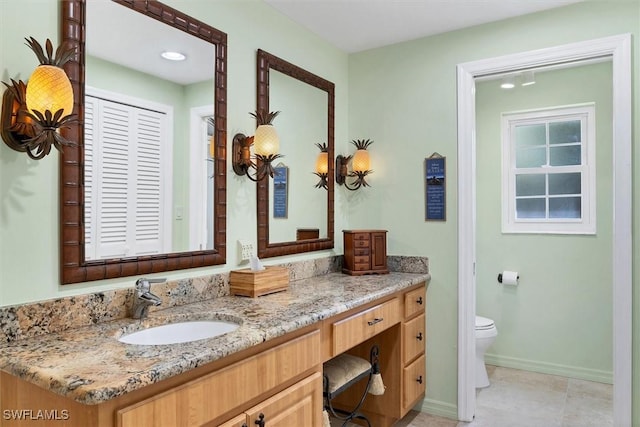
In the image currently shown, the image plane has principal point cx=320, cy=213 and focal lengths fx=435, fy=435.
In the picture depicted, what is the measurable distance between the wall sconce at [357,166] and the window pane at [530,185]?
59.1 inches

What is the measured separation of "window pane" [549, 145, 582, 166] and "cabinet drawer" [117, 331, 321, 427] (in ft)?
9.32

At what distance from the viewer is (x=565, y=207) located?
3482mm

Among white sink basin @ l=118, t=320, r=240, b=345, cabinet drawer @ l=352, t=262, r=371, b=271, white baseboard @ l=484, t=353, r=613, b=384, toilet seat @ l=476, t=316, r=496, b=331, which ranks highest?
cabinet drawer @ l=352, t=262, r=371, b=271

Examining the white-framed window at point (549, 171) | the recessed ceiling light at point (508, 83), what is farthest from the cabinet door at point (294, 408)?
the recessed ceiling light at point (508, 83)

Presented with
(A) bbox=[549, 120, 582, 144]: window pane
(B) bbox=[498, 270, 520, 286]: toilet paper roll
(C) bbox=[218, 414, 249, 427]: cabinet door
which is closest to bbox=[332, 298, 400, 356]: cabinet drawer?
(C) bbox=[218, 414, 249, 427]: cabinet door

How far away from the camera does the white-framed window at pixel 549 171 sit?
3.38 m

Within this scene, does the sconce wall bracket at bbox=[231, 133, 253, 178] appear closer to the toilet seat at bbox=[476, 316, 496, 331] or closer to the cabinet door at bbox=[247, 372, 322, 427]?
the cabinet door at bbox=[247, 372, 322, 427]

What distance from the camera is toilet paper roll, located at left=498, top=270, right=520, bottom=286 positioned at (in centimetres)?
355

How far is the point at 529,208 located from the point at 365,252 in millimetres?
1739

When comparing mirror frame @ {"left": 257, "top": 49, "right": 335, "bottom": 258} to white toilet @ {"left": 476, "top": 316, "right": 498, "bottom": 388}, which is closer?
mirror frame @ {"left": 257, "top": 49, "right": 335, "bottom": 258}

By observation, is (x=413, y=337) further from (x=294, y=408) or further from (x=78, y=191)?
(x=78, y=191)

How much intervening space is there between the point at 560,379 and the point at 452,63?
2.51m

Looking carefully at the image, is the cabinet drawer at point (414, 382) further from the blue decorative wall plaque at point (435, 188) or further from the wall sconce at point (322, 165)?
the wall sconce at point (322, 165)

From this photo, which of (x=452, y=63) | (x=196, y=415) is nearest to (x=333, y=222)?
(x=452, y=63)
